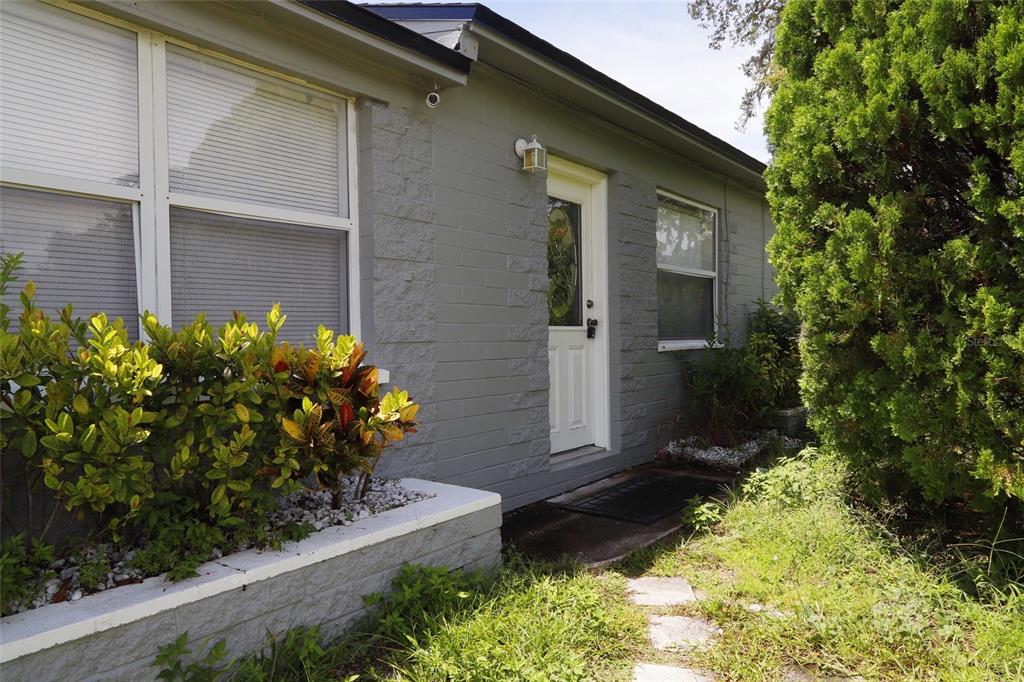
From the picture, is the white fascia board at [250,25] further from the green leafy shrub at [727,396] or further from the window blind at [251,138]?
the green leafy shrub at [727,396]

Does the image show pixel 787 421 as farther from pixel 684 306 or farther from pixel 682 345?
pixel 684 306

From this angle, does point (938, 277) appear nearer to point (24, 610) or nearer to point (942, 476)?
point (942, 476)

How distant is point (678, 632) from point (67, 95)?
10.2 ft

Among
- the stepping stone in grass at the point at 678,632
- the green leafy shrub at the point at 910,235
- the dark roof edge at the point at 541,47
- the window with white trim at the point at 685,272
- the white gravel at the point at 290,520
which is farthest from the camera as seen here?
the window with white trim at the point at 685,272

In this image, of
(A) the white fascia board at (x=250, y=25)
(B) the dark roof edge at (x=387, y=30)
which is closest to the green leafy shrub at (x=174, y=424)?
(A) the white fascia board at (x=250, y=25)

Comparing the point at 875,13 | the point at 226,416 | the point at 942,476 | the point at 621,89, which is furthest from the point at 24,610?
the point at 621,89

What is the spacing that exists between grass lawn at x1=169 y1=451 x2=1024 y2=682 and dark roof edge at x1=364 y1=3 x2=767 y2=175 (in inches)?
113

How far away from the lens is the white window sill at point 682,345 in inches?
245

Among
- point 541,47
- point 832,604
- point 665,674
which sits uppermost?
point 541,47

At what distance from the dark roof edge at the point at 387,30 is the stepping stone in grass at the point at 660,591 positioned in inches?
110

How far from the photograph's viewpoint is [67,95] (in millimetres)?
2600

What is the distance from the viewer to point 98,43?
2688 millimetres

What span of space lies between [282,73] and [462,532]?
7.51ft

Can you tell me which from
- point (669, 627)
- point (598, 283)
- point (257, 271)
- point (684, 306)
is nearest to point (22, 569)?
point (257, 271)
